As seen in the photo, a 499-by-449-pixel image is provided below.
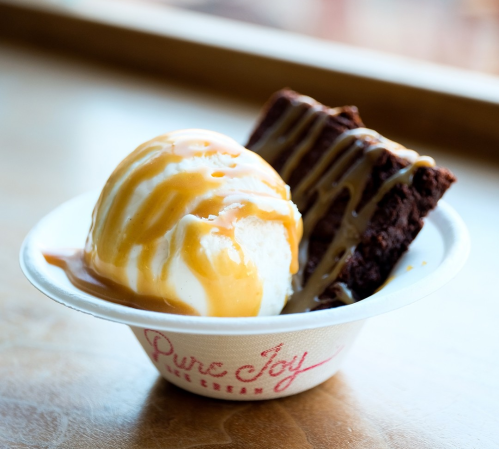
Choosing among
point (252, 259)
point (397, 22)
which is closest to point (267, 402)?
point (252, 259)

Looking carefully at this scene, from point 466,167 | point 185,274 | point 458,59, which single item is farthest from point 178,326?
point 458,59

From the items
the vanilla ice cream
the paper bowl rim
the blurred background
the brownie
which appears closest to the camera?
the paper bowl rim

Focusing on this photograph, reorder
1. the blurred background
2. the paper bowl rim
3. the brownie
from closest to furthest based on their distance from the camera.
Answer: the paper bowl rim
the brownie
the blurred background

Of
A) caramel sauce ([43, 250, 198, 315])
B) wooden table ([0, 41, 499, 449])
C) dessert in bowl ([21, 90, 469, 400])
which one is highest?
dessert in bowl ([21, 90, 469, 400])

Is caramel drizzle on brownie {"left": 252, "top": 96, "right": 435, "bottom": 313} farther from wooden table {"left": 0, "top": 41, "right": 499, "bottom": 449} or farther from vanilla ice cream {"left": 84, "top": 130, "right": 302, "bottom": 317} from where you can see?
wooden table {"left": 0, "top": 41, "right": 499, "bottom": 449}

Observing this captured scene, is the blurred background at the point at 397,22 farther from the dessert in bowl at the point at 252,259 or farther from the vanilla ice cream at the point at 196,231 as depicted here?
the vanilla ice cream at the point at 196,231

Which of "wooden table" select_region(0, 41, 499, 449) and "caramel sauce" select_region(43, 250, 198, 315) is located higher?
"caramel sauce" select_region(43, 250, 198, 315)

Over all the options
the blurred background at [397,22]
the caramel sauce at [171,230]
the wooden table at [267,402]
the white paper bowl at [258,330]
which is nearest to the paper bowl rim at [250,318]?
the white paper bowl at [258,330]

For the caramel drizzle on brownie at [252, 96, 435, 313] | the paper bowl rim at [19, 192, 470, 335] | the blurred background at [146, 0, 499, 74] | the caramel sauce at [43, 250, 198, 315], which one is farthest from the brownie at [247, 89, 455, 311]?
the blurred background at [146, 0, 499, 74]
